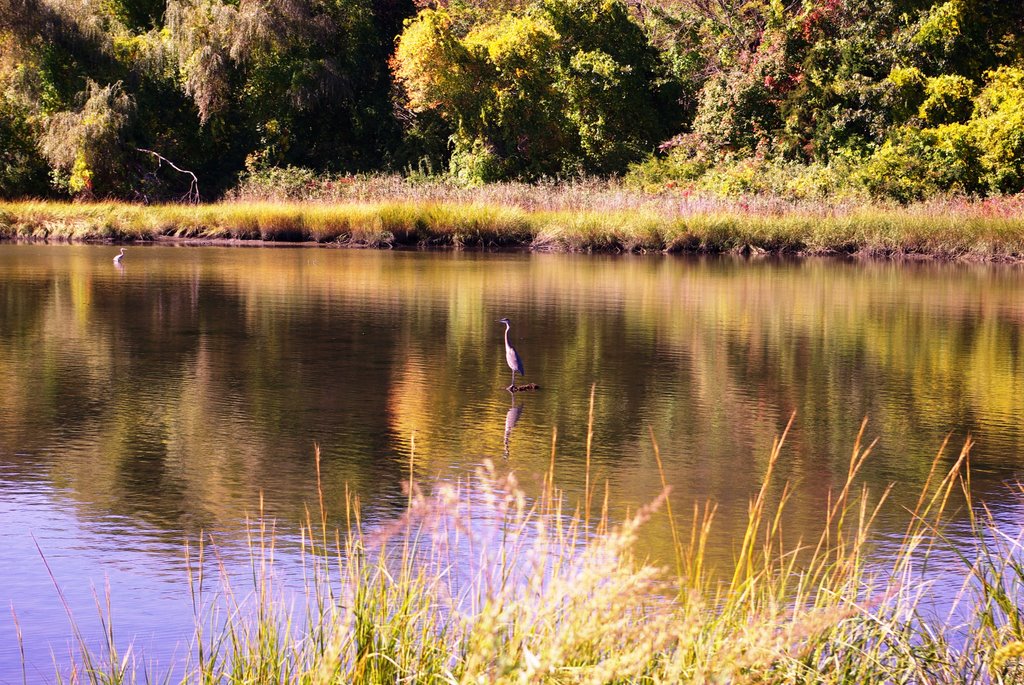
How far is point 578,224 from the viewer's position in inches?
1100

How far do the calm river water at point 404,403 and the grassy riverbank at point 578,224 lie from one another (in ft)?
27.7

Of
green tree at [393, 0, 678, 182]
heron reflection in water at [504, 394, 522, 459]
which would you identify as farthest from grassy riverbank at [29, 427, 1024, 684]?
green tree at [393, 0, 678, 182]

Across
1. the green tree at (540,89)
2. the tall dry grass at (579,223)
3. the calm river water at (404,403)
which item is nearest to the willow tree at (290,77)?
the green tree at (540,89)

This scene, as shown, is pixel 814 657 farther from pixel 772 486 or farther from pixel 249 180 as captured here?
pixel 249 180

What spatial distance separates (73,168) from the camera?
34.2 metres

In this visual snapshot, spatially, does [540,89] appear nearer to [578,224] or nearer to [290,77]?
[290,77]

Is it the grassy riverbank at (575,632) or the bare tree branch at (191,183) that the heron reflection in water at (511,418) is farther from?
the bare tree branch at (191,183)

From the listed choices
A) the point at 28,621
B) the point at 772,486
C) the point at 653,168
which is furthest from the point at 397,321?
the point at 653,168

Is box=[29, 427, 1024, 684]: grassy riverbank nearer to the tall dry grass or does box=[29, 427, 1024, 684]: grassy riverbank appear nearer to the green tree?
the tall dry grass

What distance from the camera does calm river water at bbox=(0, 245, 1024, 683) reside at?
6133mm

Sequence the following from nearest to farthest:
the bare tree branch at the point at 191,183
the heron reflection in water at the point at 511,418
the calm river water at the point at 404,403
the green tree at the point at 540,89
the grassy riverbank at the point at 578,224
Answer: the calm river water at the point at 404,403
the heron reflection in water at the point at 511,418
the grassy riverbank at the point at 578,224
the bare tree branch at the point at 191,183
the green tree at the point at 540,89

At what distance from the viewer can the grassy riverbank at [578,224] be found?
27316 millimetres

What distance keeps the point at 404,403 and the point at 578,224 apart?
18738 mm

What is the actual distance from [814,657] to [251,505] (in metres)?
3.48
